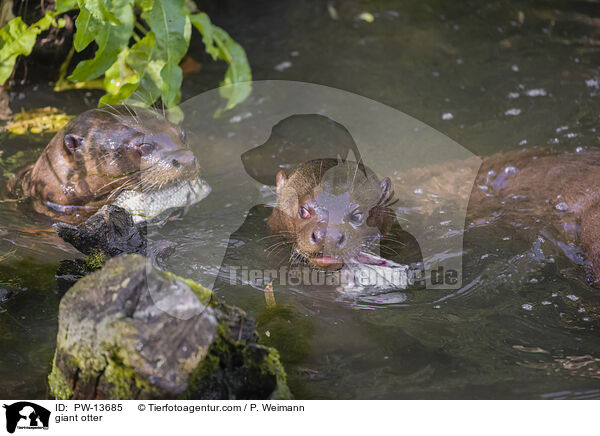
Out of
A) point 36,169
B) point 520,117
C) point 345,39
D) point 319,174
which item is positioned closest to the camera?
point 319,174

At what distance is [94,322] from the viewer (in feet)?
7.09

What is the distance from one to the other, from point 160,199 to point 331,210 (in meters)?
1.10

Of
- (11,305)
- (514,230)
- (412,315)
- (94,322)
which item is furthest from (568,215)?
(11,305)

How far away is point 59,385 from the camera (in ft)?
7.68

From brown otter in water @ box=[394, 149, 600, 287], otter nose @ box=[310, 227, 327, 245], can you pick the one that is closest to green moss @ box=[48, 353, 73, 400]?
otter nose @ box=[310, 227, 327, 245]

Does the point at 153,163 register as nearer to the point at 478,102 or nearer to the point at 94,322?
the point at 94,322

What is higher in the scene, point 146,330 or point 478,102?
point 146,330

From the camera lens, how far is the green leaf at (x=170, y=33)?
3607 mm

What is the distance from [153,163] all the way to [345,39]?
2.74m

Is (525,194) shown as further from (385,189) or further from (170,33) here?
(170,33)

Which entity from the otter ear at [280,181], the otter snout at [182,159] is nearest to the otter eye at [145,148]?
the otter snout at [182,159]

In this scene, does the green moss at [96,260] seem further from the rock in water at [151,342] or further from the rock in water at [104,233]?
the rock in water at [151,342]

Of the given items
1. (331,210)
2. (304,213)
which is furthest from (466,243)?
(304,213)
